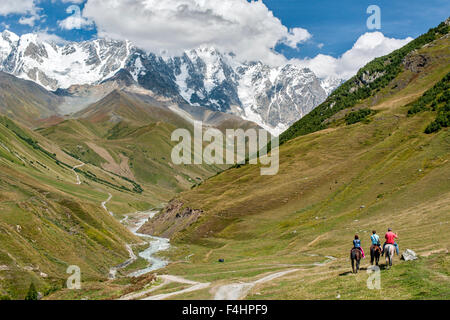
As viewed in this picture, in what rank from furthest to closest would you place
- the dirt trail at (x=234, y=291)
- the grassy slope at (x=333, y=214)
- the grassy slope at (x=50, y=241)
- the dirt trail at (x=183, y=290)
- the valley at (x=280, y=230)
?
1. the grassy slope at (x=50, y=241)
2. the valley at (x=280, y=230)
3. the dirt trail at (x=183, y=290)
4. the dirt trail at (x=234, y=291)
5. the grassy slope at (x=333, y=214)

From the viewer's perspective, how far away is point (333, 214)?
119 meters

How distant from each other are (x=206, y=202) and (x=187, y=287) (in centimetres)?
11765

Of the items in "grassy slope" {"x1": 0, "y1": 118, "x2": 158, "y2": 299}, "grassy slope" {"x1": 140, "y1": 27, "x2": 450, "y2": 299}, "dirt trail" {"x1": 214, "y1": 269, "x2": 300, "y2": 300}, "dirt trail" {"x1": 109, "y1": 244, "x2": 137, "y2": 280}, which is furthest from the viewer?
"dirt trail" {"x1": 109, "y1": 244, "x2": 137, "y2": 280}

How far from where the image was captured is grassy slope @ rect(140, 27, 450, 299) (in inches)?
1690

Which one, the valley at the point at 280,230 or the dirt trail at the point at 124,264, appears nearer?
the valley at the point at 280,230

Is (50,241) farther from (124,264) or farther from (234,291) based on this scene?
(234,291)

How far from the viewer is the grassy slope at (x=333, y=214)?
1690 inches

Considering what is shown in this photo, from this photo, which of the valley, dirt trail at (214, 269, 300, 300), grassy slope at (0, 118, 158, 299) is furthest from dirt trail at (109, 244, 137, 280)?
dirt trail at (214, 269, 300, 300)

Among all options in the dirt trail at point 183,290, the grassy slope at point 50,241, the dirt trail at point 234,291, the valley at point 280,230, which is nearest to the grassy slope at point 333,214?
the valley at point 280,230

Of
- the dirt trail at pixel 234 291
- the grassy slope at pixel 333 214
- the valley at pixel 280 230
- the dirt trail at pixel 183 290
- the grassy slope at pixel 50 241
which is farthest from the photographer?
the grassy slope at pixel 50 241

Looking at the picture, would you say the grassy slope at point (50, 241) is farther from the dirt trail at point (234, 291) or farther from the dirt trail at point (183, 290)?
the dirt trail at point (234, 291)

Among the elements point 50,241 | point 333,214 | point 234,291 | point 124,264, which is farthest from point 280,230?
point 234,291

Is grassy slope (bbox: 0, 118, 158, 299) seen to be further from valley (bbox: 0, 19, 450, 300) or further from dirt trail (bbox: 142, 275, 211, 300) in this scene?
dirt trail (bbox: 142, 275, 211, 300)
